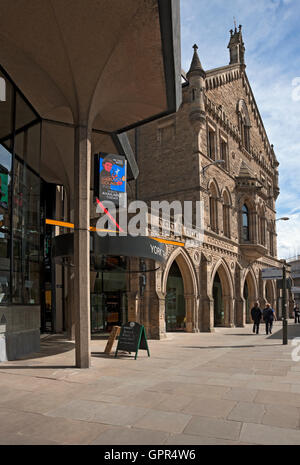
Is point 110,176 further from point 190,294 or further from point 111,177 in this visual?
point 190,294

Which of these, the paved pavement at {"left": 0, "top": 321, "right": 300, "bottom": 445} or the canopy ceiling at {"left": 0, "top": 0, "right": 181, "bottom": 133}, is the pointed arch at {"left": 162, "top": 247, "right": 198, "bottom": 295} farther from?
the canopy ceiling at {"left": 0, "top": 0, "right": 181, "bottom": 133}

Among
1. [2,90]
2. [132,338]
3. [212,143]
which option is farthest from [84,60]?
[212,143]

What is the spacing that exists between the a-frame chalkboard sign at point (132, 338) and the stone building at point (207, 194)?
5.59m

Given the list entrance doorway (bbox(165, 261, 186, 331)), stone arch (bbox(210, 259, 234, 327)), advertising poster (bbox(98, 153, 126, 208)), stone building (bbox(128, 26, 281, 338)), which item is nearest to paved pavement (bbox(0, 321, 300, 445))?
advertising poster (bbox(98, 153, 126, 208))

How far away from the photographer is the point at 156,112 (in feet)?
40.9

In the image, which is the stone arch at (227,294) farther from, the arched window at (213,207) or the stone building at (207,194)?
the arched window at (213,207)

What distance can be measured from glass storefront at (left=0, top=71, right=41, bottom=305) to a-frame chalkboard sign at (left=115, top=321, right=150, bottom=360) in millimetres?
3157

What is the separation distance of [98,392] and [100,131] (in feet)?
29.1

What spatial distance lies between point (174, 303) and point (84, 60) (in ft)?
54.9

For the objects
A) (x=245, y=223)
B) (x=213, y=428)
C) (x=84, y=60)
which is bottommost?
(x=213, y=428)

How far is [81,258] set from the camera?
31.1 feet

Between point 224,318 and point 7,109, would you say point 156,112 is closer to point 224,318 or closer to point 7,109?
point 7,109

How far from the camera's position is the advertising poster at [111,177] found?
1203 centimetres

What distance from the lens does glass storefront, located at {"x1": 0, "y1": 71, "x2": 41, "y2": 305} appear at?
1097 cm
